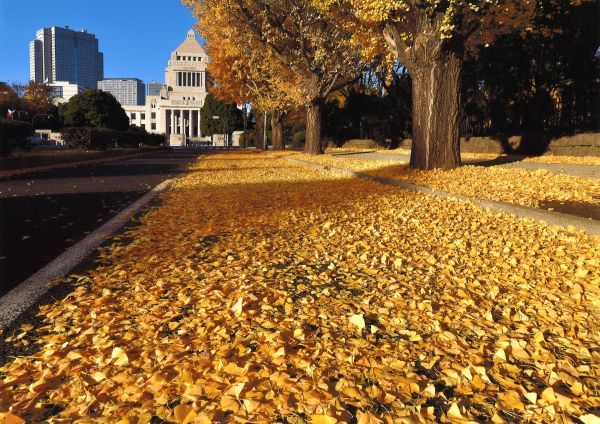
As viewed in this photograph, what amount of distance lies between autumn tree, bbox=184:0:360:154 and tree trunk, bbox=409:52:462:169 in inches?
338

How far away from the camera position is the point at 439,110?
12.0 m

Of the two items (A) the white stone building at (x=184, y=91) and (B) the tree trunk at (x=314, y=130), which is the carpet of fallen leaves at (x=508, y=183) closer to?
(B) the tree trunk at (x=314, y=130)

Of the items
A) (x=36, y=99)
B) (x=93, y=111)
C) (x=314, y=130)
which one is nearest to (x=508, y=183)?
(x=314, y=130)

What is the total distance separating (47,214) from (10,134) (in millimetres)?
13622

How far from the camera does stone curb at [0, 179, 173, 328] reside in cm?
335

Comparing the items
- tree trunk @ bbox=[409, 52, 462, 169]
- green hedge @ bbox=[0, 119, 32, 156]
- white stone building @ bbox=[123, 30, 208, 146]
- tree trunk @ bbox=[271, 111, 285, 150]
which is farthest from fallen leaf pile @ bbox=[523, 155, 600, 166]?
white stone building @ bbox=[123, 30, 208, 146]

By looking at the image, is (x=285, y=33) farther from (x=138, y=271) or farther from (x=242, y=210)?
(x=138, y=271)

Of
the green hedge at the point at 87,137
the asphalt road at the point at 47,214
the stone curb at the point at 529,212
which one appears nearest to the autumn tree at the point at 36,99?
the green hedge at the point at 87,137

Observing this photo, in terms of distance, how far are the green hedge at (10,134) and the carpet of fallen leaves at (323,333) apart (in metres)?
15.5

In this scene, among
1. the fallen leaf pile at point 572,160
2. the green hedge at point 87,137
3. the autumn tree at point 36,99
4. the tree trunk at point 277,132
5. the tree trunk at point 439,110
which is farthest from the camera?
the autumn tree at point 36,99

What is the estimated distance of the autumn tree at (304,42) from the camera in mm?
20672

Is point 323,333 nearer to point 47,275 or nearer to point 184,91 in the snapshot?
point 47,275

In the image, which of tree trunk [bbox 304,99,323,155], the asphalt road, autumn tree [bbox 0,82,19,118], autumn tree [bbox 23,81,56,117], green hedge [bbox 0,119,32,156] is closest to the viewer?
the asphalt road

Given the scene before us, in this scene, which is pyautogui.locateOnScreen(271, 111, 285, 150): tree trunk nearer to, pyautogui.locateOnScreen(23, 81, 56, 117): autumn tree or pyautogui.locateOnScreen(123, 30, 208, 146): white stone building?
pyautogui.locateOnScreen(23, 81, 56, 117): autumn tree
